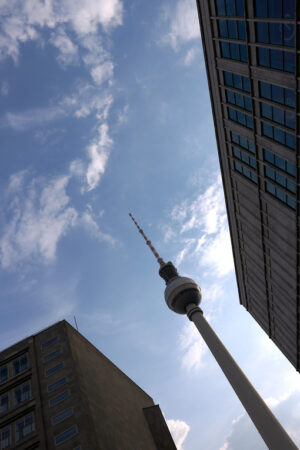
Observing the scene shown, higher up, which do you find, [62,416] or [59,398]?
[59,398]

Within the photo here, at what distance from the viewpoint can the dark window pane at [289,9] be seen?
68.1ft

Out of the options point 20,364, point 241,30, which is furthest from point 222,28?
point 20,364

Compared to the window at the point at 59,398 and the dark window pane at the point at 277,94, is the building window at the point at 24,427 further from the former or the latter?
the dark window pane at the point at 277,94

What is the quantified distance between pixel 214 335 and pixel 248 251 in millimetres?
19724

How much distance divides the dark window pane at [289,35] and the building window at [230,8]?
15.9 feet

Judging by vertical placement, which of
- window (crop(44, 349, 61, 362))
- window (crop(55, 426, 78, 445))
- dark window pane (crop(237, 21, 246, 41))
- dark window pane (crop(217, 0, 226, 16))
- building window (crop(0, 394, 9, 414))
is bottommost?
window (crop(55, 426, 78, 445))

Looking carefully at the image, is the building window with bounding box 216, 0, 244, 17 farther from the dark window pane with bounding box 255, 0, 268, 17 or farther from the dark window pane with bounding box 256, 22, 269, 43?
the dark window pane with bounding box 256, 22, 269, 43

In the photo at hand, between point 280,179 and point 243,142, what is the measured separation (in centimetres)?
584

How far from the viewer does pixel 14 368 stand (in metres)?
39.9

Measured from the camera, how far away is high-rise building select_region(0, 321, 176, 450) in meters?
32.5

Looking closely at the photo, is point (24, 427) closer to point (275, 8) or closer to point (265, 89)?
point (265, 89)

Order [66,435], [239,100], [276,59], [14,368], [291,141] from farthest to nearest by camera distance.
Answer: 1. [14,368]
2. [66,435]
3. [239,100]
4. [291,141]
5. [276,59]

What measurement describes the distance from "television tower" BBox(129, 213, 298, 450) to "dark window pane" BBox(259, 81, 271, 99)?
1379 inches

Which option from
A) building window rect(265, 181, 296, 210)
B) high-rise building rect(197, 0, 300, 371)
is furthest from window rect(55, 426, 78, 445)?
building window rect(265, 181, 296, 210)
